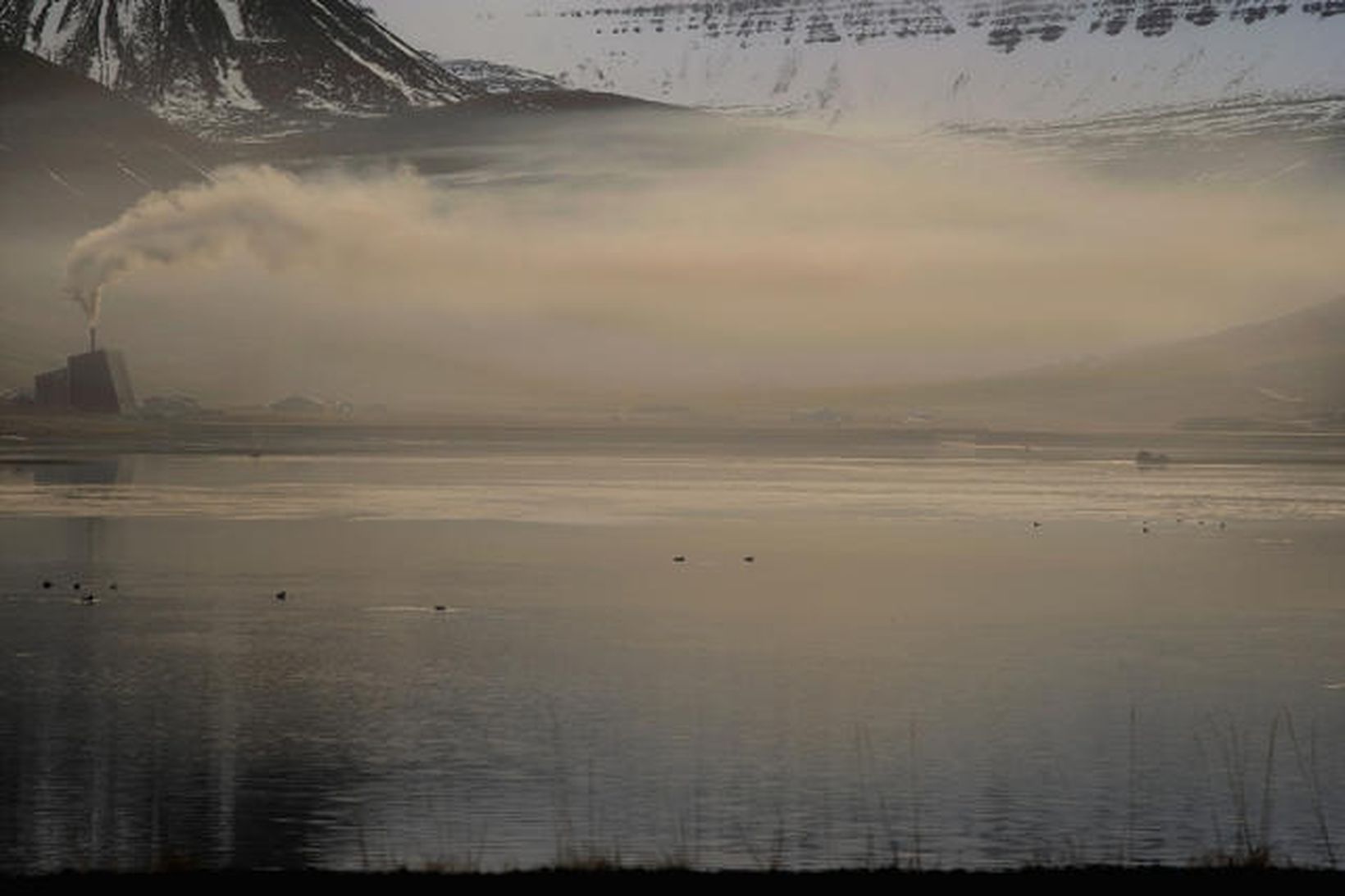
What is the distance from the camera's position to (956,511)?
302ft

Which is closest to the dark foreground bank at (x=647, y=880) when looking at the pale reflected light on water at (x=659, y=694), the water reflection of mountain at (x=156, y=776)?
the water reflection of mountain at (x=156, y=776)

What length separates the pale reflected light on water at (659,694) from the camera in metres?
22.7

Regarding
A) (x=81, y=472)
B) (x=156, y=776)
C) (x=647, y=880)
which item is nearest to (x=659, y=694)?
(x=156, y=776)

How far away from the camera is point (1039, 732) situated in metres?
29.9

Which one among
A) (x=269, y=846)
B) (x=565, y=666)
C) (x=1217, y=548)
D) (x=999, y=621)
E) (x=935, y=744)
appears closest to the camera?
(x=269, y=846)

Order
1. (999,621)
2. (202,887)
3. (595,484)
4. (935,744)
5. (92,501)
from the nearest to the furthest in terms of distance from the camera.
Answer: (202,887)
(935,744)
(999,621)
(92,501)
(595,484)

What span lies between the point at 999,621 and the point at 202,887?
3157 cm

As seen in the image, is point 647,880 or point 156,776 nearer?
point 647,880

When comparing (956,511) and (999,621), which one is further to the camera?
(956,511)

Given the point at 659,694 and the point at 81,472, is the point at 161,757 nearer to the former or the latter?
the point at 659,694

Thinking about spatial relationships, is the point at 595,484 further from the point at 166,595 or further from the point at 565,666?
the point at 565,666

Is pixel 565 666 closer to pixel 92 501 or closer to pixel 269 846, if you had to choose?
pixel 269 846

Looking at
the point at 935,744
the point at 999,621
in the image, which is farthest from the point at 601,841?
the point at 999,621

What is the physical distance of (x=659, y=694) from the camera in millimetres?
33844
